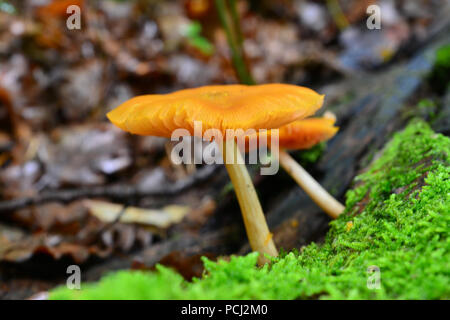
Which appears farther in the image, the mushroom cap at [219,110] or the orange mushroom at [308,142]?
the orange mushroom at [308,142]

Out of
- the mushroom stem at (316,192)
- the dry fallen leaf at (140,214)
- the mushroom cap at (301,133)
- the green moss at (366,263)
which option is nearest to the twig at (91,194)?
the dry fallen leaf at (140,214)

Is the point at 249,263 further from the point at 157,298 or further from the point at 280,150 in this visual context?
the point at 280,150

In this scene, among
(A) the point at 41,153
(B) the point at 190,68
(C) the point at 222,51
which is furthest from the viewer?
(C) the point at 222,51

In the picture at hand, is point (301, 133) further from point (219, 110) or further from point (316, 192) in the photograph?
point (219, 110)

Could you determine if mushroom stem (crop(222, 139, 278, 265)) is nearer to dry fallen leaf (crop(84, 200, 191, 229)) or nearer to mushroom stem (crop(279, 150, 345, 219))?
mushroom stem (crop(279, 150, 345, 219))

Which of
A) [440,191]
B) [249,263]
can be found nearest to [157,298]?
[249,263]

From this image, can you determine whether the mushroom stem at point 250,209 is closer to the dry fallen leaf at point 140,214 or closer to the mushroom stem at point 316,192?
the mushroom stem at point 316,192

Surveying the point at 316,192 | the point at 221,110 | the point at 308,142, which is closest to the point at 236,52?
the point at 308,142

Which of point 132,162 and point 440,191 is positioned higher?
point 132,162
